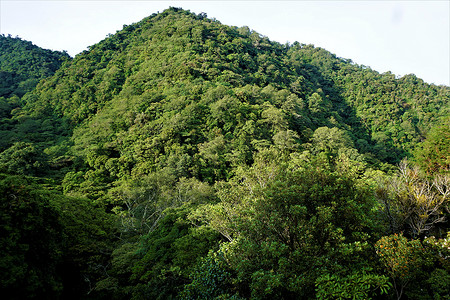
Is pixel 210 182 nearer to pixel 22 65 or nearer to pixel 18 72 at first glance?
pixel 18 72

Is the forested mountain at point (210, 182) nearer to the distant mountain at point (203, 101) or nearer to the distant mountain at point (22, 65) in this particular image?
the distant mountain at point (203, 101)

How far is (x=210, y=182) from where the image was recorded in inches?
1344

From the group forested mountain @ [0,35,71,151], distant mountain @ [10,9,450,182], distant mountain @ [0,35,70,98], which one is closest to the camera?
distant mountain @ [10,9,450,182]

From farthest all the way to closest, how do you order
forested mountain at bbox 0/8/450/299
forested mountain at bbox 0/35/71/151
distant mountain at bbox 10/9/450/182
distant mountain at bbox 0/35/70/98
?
distant mountain at bbox 0/35/70/98 → forested mountain at bbox 0/35/71/151 → distant mountain at bbox 10/9/450/182 → forested mountain at bbox 0/8/450/299

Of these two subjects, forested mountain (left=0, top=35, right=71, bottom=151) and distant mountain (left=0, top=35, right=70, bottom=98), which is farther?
distant mountain (left=0, top=35, right=70, bottom=98)

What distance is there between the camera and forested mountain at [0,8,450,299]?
8.95 m

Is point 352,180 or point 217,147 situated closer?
point 352,180

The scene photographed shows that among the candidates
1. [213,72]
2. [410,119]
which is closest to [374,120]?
[410,119]

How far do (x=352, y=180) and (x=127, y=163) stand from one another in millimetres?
31257

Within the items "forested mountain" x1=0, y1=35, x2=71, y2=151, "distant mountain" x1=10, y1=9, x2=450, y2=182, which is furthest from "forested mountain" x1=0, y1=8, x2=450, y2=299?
"forested mountain" x1=0, y1=35, x2=71, y2=151

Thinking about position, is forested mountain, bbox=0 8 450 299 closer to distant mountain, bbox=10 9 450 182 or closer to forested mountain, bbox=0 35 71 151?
distant mountain, bbox=10 9 450 182

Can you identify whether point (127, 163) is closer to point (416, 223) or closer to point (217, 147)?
point (217, 147)

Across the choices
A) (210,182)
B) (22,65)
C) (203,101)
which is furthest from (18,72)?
(210,182)

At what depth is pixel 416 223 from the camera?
1376 cm
